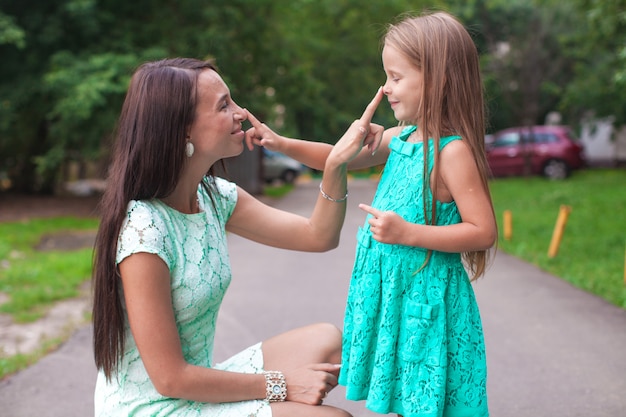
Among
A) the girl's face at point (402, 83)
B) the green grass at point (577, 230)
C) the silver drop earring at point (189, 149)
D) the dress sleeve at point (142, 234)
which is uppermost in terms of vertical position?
the girl's face at point (402, 83)

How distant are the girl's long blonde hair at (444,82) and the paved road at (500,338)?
6.78 ft

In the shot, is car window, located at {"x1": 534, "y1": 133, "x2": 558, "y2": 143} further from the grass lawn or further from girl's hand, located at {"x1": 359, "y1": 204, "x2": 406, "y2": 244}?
girl's hand, located at {"x1": 359, "y1": 204, "x2": 406, "y2": 244}

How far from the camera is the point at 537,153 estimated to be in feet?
75.4

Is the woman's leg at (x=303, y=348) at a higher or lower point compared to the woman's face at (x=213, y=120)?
lower

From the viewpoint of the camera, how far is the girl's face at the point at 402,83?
7.38 ft

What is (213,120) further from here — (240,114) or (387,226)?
(387,226)

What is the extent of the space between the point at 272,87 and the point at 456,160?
556 inches

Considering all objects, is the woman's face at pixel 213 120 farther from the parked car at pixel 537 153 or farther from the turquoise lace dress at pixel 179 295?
the parked car at pixel 537 153

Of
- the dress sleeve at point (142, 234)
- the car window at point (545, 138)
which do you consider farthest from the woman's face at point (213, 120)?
the car window at point (545, 138)

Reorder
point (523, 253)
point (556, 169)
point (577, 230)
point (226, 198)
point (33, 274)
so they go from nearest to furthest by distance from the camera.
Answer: point (226, 198)
point (33, 274)
point (523, 253)
point (577, 230)
point (556, 169)

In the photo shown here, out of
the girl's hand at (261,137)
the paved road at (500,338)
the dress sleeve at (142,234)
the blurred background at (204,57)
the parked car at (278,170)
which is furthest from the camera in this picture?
the parked car at (278,170)

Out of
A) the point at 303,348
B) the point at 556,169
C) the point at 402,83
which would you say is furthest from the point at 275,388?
the point at 556,169

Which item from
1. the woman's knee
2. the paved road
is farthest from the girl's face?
the paved road

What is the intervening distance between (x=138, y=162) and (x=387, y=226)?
77 cm
